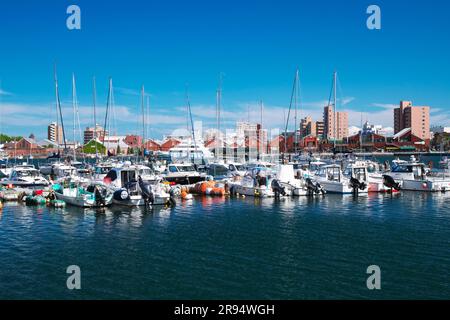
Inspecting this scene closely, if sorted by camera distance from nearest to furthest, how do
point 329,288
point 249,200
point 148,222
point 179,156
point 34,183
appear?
point 329,288, point 148,222, point 249,200, point 34,183, point 179,156

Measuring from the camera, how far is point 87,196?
41875 millimetres

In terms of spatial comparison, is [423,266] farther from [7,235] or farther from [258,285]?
[7,235]

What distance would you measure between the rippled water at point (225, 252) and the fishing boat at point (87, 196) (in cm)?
147

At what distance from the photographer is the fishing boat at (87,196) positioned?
4188cm

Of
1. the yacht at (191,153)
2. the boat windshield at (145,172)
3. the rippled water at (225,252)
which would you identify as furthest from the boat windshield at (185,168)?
the yacht at (191,153)

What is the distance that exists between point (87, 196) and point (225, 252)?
20030 millimetres

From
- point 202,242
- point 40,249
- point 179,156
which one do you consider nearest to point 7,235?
point 40,249

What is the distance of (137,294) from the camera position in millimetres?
19719

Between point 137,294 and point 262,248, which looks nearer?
point 137,294

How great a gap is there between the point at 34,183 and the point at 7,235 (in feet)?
103

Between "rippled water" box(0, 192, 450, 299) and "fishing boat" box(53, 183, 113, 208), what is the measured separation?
1.47 meters
